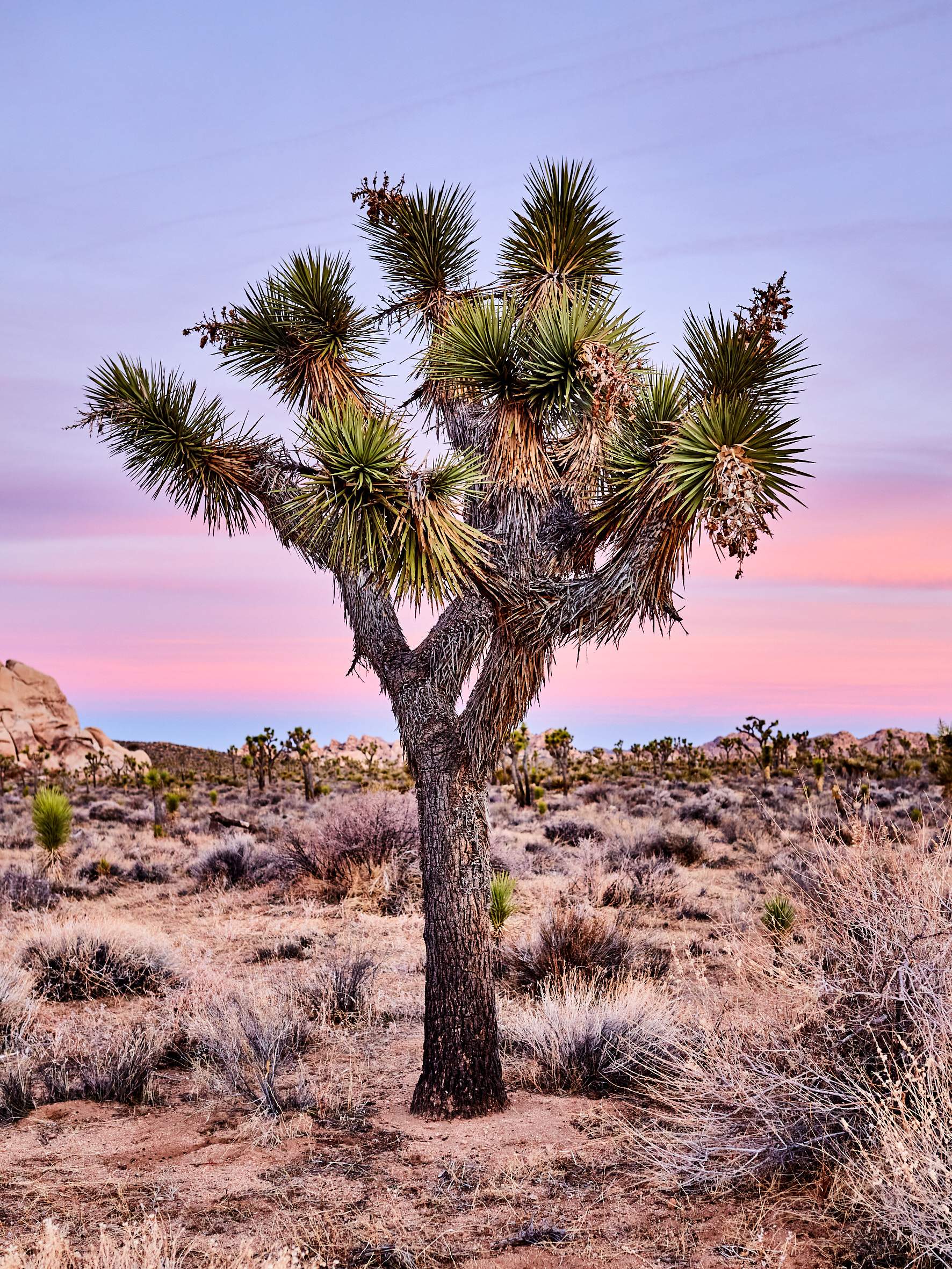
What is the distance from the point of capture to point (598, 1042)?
21.6 ft

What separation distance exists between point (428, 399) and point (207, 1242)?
5.49 m

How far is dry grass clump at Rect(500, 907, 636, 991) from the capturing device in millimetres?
8641

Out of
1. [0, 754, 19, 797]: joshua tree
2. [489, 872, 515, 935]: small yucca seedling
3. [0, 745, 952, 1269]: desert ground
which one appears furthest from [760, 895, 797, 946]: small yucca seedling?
[0, 754, 19, 797]: joshua tree

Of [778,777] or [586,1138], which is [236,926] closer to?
[586,1138]

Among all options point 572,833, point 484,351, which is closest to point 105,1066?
point 484,351

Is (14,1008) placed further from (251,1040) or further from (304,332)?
(304,332)

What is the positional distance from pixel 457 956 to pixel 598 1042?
128cm

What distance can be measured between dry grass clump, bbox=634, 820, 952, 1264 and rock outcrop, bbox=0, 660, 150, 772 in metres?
65.0

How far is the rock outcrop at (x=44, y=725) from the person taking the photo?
67.2m

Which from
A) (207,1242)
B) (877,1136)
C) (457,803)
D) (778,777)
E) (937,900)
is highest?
(778,777)

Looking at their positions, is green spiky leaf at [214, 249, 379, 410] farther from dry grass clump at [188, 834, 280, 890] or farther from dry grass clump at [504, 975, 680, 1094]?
dry grass clump at [188, 834, 280, 890]

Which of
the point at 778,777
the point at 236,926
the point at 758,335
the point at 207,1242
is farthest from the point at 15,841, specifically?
the point at 778,777

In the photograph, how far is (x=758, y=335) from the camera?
6.22m

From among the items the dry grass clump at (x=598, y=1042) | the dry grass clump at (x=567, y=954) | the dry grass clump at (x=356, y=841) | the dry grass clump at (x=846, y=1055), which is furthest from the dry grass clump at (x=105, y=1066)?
the dry grass clump at (x=356, y=841)
